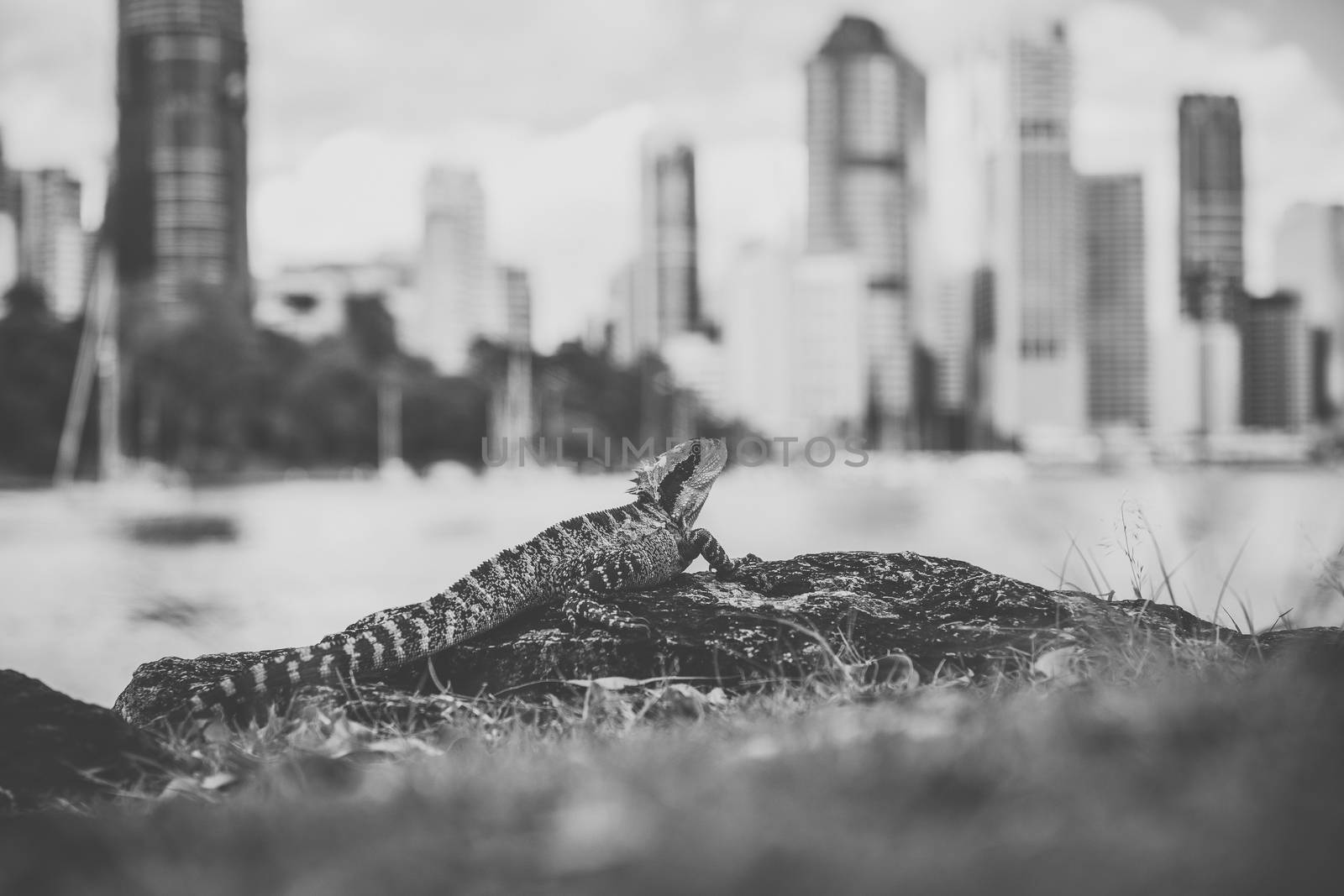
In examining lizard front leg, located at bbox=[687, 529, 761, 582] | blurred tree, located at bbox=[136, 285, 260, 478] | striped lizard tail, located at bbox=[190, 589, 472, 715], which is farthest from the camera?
blurred tree, located at bbox=[136, 285, 260, 478]

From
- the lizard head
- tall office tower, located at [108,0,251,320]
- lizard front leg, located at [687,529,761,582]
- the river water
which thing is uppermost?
tall office tower, located at [108,0,251,320]

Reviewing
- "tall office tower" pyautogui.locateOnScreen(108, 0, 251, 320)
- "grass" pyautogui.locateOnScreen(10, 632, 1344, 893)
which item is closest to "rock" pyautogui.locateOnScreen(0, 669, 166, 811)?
"grass" pyautogui.locateOnScreen(10, 632, 1344, 893)

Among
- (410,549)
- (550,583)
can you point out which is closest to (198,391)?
(410,549)

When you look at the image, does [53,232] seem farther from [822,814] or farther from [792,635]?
[822,814]

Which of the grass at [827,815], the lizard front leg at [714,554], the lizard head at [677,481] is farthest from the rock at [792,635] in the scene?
the grass at [827,815]

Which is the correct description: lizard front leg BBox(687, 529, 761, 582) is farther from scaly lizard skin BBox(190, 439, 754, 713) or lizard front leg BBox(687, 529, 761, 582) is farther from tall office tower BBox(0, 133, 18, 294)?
tall office tower BBox(0, 133, 18, 294)
